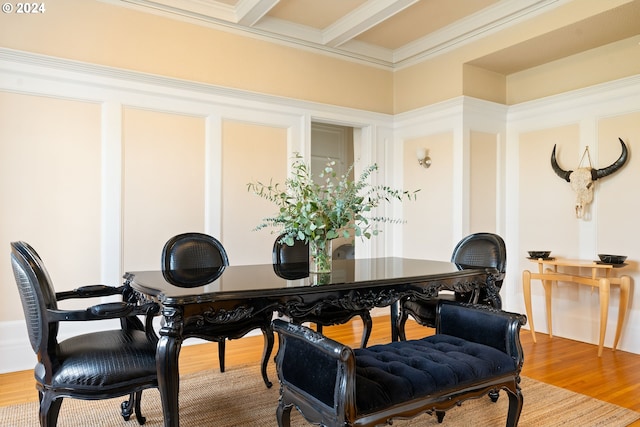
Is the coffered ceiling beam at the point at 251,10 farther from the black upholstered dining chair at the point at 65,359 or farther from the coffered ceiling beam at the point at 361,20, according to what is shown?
the black upholstered dining chair at the point at 65,359

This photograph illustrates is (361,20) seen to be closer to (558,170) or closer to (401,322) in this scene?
(558,170)

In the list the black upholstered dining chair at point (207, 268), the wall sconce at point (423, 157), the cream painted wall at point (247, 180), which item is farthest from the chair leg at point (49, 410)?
Result: the wall sconce at point (423, 157)

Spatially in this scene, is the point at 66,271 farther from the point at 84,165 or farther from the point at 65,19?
the point at 65,19

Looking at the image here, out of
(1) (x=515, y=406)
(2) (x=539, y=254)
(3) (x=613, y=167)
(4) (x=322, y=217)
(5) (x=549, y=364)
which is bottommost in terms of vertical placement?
(5) (x=549, y=364)

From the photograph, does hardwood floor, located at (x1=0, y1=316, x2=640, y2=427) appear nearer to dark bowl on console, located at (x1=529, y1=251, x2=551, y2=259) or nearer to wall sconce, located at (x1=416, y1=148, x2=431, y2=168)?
dark bowl on console, located at (x1=529, y1=251, x2=551, y2=259)

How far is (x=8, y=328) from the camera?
10.9ft

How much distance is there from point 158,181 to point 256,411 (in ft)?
7.47

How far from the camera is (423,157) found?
16.4 ft

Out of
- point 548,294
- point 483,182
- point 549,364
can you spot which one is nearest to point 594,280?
point 548,294

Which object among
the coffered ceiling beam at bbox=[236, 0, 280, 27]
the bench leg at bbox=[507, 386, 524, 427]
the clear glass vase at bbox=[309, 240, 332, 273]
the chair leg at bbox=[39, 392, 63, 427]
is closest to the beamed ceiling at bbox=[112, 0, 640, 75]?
the coffered ceiling beam at bbox=[236, 0, 280, 27]

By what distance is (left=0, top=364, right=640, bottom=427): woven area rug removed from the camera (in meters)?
2.39

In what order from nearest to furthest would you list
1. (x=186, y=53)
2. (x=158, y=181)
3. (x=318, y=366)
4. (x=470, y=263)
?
(x=318, y=366) → (x=470, y=263) → (x=158, y=181) → (x=186, y=53)

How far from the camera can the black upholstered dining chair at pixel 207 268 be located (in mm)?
2408

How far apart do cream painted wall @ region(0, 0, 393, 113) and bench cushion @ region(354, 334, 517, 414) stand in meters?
3.24
